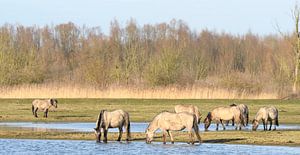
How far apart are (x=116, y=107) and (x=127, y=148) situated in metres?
18.5

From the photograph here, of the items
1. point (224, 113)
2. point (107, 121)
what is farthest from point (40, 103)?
point (107, 121)

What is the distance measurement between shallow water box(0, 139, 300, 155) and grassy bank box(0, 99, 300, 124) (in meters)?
11.2

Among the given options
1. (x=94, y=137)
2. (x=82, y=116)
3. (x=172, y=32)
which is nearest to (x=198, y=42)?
(x=172, y=32)

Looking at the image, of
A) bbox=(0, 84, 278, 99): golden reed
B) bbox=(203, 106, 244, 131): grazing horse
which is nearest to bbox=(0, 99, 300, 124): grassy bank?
bbox=(0, 84, 278, 99): golden reed

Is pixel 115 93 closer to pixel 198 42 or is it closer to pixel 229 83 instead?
pixel 229 83

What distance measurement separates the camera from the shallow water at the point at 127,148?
2117cm

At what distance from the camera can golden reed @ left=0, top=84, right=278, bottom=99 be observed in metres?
47.3

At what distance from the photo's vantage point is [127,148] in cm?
2225

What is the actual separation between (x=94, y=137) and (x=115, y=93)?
22386mm

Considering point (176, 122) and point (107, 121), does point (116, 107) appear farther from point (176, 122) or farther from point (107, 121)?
point (176, 122)

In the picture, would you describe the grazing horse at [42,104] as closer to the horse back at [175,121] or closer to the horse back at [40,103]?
the horse back at [40,103]

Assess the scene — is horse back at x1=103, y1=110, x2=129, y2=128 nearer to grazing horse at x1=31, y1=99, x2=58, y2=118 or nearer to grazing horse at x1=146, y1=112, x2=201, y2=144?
grazing horse at x1=146, y1=112, x2=201, y2=144

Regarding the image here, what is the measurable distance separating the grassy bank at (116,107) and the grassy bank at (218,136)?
7.47 m

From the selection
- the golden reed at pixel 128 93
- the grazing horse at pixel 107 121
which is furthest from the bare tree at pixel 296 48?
the grazing horse at pixel 107 121
